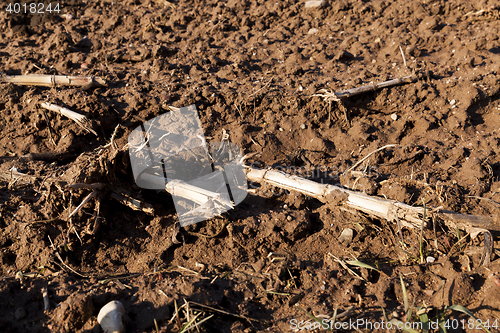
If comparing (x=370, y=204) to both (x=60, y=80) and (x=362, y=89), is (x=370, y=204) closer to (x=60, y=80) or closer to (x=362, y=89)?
(x=362, y=89)

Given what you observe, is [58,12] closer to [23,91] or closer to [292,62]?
[23,91]

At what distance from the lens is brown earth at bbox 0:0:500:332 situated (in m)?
2.29

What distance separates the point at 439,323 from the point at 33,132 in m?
3.96

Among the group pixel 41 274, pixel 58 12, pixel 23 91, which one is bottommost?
pixel 41 274

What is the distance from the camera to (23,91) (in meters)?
3.89

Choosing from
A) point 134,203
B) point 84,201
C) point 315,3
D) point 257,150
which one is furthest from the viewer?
point 315,3

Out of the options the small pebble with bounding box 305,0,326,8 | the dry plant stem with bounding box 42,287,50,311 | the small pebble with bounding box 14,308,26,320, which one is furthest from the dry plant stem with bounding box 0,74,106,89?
the small pebble with bounding box 305,0,326,8

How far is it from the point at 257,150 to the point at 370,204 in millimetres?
1230

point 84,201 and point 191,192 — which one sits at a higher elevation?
point 84,201

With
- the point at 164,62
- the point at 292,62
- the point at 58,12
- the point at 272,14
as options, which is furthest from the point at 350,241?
the point at 58,12

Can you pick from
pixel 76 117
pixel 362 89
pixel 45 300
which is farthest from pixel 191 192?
pixel 362 89

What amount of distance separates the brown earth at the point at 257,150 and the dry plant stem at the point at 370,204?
0.11m

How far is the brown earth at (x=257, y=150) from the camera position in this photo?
2289mm

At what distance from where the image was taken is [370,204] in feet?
8.89
